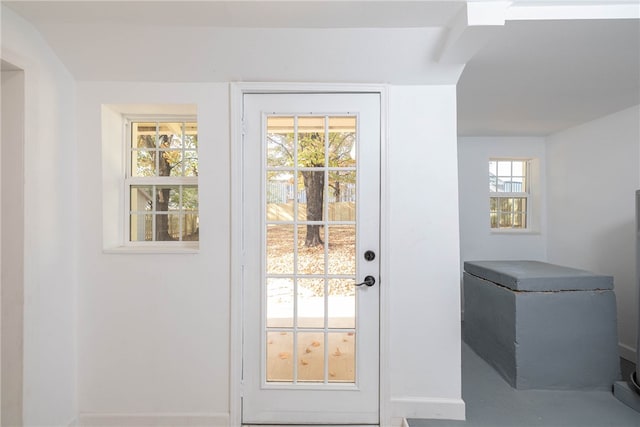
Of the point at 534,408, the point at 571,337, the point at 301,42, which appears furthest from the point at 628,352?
the point at 301,42

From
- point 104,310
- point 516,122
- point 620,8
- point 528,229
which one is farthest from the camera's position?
point 528,229

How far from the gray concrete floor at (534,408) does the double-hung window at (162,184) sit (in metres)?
2.04

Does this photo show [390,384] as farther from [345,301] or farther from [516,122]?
[516,122]

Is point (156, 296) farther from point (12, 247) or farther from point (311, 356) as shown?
point (311, 356)

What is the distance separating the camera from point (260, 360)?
180 centimetres

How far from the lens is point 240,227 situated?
177 cm

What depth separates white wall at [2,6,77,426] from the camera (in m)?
1.45

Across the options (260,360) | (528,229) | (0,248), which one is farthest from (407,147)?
(528,229)

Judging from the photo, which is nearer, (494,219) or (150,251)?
(150,251)

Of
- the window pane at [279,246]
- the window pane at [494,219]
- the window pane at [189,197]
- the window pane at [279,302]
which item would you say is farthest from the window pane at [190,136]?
the window pane at [494,219]

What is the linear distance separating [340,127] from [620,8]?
1.50 m

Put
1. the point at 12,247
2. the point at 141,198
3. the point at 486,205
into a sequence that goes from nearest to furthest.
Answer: the point at 12,247 → the point at 141,198 → the point at 486,205

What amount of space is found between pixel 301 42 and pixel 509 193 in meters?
3.38

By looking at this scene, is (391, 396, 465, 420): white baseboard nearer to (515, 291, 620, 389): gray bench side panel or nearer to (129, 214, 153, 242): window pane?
(515, 291, 620, 389): gray bench side panel
